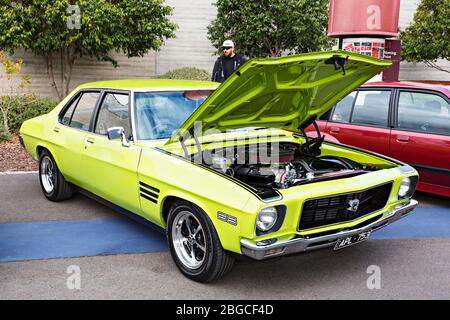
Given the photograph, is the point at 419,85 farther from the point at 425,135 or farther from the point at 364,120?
the point at 364,120

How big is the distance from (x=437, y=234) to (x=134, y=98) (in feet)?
11.1

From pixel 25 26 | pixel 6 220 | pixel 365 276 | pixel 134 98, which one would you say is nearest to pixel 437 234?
pixel 365 276

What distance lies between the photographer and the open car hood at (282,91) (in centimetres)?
360

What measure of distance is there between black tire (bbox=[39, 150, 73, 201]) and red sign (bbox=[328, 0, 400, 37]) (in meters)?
6.29

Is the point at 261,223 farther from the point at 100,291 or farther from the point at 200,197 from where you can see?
the point at 100,291

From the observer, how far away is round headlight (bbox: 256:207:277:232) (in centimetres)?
335

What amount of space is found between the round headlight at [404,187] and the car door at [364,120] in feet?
6.86

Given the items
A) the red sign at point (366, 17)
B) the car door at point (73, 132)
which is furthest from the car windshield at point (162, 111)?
the red sign at point (366, 17)

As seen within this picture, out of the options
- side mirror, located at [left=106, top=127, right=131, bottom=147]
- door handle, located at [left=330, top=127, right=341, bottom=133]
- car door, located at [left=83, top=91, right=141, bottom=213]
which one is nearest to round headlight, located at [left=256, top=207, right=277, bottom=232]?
car door, located at [left=83, top=91, right=141, bottom=213]

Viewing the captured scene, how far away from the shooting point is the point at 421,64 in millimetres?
18578

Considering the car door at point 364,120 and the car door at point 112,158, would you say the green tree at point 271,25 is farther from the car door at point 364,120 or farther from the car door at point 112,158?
the car door at point 112,158

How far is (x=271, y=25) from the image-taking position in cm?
1434

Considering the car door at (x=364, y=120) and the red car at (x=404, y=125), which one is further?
the car door at (x=364, y=120)

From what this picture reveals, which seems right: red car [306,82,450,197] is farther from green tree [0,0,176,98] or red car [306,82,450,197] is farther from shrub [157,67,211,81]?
shrub [157,67,211,81]
